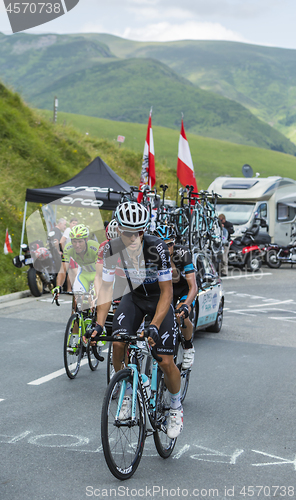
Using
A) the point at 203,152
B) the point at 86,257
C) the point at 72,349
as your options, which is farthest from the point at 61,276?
the point at 203,152

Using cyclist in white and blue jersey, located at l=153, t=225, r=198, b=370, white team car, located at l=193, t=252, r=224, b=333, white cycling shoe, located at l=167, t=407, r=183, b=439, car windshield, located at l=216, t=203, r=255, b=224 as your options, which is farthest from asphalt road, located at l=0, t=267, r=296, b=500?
car windshield, located at l=216, t=203, r=255, b=224

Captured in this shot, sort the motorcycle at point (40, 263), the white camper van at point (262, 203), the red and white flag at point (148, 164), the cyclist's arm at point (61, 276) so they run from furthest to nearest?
the white camper van at point (262, 203), the red and white flag at point (148, 164), the motorcycle at point (40, 263), the cyclist's arm at point (61, 276)

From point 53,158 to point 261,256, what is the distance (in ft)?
35.8

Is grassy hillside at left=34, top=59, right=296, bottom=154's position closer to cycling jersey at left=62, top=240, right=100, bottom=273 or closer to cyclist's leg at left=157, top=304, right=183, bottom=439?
cycling jersey at left=62, top=240, right=100, bottom=273

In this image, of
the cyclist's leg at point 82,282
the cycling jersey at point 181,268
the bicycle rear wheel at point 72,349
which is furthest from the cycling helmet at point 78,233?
the cycling jersey at point 181,268

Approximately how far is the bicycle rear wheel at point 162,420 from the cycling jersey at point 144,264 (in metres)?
0.73

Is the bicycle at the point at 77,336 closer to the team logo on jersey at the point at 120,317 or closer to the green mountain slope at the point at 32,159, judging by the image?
the team logo on jersey at the point at 120,317

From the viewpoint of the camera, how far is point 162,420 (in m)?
4.93

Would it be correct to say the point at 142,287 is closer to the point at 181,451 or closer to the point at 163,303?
the point at 163,303

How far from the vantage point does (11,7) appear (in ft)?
24.9

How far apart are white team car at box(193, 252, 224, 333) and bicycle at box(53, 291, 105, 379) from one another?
2.30 metres

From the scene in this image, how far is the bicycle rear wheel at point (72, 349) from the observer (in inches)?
294

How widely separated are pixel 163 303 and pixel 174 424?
3.47ft

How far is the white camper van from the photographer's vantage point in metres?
24.7
